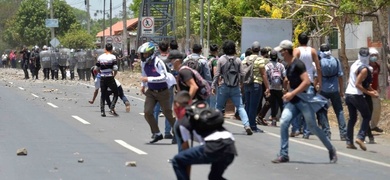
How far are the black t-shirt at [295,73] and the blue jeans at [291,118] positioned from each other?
0.37ft

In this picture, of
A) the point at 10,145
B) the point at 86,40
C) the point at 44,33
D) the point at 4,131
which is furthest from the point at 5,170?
the point at 44,33

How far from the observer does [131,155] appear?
1484 centimetres

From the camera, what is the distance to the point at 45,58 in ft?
153

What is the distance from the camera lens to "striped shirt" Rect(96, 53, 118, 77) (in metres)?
21.8

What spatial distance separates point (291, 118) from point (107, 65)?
873cm

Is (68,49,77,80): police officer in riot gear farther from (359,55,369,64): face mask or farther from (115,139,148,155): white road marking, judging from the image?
(359,55,369,64): face mask

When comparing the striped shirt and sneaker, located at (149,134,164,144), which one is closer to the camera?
sneaker, located at (149,134,164,144)

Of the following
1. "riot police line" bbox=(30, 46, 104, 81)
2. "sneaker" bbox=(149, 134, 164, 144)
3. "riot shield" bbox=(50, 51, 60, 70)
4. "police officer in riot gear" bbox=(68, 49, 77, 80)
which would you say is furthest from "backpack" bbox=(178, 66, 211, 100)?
"police officer in riot gear" bbox=(68, 49, 77, 80)

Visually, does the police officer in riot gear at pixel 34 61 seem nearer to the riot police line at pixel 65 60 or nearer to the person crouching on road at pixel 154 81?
the riot police line at pixel 65 60

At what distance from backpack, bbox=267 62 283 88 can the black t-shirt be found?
560 cm

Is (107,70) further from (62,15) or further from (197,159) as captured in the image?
(62,15)

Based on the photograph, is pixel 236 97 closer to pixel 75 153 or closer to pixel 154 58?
pixel 154 58

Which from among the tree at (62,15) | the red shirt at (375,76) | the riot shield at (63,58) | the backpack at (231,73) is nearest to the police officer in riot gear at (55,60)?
the riot shield at (63,58)

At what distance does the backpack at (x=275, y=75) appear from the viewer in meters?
19.5
